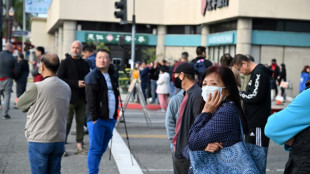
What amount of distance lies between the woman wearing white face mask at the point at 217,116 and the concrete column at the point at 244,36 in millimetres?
28757

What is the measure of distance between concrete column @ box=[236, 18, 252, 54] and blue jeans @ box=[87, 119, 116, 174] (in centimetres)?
2554

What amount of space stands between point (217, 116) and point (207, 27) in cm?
3720

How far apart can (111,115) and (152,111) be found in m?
11.3

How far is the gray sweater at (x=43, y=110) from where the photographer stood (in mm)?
5379

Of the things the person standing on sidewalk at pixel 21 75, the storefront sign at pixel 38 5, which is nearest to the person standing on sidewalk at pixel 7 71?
the person standing on sidewalk at pixel 21 75

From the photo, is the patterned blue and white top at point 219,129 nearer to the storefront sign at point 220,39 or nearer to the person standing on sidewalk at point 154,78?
the person standing on sidewalk at point 154,78

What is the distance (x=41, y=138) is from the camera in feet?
17.6

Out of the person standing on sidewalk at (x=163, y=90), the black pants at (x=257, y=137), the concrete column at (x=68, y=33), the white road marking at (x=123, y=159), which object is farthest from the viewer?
the concrete column at (x=68, y=33)

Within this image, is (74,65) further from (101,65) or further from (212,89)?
(212,89)

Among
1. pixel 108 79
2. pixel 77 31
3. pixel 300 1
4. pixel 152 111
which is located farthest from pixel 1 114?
pixel 77 31

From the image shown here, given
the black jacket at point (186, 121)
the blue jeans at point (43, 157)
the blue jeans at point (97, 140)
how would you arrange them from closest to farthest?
the black jacket at point (186, 121)
the blue jeans at point (43, 157)
the blue jeans at point (97, 140)

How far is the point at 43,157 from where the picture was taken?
17.7ft

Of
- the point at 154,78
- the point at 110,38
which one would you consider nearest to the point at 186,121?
the point at 154,78

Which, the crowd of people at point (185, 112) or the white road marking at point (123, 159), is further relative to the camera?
the white road marking at point (123, 159)
